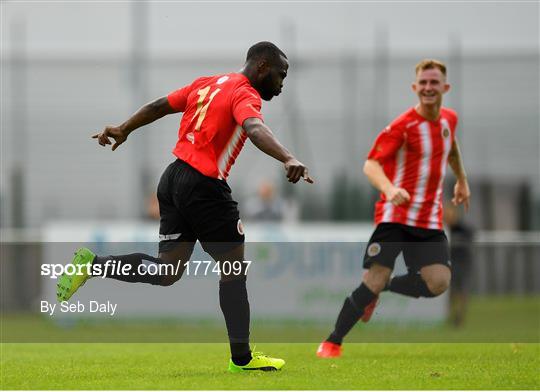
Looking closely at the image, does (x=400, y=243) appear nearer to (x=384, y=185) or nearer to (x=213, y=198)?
(x=384, y=185)

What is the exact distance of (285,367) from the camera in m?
7.90

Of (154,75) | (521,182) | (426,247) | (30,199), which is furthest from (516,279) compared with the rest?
(426,247)

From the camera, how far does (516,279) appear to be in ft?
56.0

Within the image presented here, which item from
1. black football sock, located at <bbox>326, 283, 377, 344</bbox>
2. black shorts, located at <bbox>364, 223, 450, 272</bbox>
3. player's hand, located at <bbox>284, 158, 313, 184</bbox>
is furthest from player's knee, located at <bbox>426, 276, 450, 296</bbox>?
player's hand, located at <bbox>284, 158, 313, 184</bbox>

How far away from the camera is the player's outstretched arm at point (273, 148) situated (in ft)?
21.3

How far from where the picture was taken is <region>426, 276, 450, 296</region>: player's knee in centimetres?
888

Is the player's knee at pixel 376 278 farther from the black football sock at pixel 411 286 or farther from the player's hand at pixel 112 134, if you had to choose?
the player's hand at pixel 112 134

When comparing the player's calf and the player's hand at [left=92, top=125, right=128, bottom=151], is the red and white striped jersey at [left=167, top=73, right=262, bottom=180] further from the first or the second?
the player's calf

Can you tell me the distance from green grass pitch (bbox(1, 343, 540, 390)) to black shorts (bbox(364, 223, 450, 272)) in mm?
739

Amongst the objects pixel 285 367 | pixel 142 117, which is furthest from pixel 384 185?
pixel 142 117

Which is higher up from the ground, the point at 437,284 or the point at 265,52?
the point at 265,52

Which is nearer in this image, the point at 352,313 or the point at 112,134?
the point at 112,134

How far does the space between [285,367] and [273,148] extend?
1.86 meters

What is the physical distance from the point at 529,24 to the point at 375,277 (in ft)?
30.8
